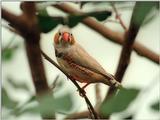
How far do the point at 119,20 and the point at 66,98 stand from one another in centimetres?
27

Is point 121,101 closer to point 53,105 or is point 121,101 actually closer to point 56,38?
point 53,105

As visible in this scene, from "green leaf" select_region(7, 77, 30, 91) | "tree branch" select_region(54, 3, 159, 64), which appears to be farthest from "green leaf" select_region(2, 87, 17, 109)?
"tree branch" select_region(54, 3, 159, 64)

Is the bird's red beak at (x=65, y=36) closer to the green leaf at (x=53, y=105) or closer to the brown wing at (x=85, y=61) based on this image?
the brown wing at (x=85, y=61)

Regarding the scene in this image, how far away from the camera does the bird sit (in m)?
0.40

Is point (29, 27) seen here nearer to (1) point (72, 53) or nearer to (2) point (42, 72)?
(2) point (42, 72)

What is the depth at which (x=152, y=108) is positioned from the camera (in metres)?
0.31

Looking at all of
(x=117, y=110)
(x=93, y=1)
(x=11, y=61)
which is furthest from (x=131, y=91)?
(x=93, y=1)

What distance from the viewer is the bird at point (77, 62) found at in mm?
404

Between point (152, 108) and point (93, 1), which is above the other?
point (93, 1)

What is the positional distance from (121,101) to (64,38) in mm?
193

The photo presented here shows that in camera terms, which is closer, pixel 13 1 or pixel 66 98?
pixel 66 98

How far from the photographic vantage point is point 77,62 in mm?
422

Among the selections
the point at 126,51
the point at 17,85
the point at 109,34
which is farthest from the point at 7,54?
the point at 109,34

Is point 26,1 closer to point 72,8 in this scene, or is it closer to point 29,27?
point 29,27
